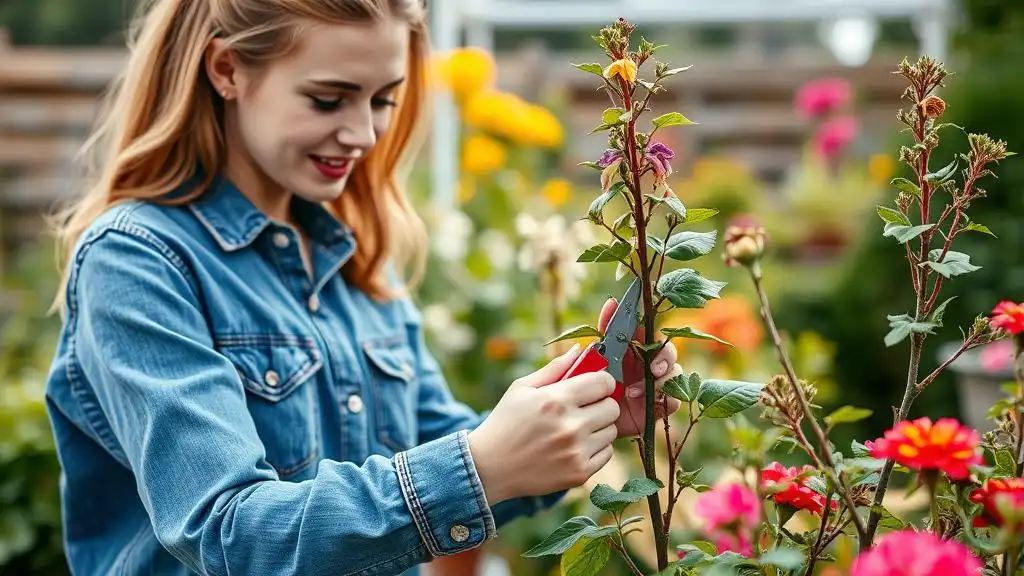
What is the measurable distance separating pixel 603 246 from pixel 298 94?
0.48 m

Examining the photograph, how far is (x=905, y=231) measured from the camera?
791 mm

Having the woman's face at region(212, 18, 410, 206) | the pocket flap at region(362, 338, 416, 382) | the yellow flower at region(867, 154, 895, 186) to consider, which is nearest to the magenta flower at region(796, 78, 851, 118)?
the yellow flower at region(867, 154, 895, 186)

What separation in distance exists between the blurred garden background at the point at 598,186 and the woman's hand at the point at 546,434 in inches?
12.3

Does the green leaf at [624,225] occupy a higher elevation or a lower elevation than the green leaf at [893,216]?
lower

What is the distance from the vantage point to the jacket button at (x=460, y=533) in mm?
953

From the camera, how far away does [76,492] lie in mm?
1233

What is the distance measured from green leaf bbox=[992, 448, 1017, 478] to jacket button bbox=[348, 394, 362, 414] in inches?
28.2

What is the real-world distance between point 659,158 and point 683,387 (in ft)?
0.55

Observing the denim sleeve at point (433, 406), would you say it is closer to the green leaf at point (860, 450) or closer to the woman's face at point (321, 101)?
the woman's face at point (321, 101)

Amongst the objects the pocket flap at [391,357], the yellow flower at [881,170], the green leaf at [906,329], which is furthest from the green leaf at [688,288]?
the yellow flower at [881,170]

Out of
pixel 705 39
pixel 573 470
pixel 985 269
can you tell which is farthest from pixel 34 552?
pixel 705 39

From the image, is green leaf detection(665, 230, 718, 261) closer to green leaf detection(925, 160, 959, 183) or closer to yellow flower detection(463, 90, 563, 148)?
green leaf detection(925, 160, 959, 183)

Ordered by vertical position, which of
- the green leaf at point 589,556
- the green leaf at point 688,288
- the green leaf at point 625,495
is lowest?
the green leaf at point 589,556

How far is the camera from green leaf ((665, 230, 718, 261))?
2.67ft
